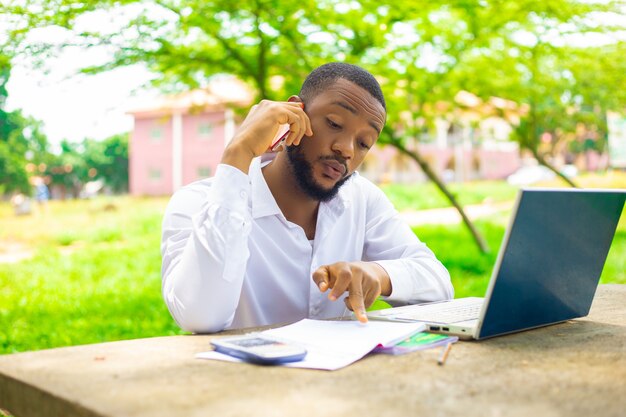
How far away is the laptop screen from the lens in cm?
138

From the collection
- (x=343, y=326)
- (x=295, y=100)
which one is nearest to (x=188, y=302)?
(x=343, y=326)

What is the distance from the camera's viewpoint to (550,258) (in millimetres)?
1523

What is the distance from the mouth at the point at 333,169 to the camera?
6.95 feet

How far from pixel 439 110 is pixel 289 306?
18.5 feet

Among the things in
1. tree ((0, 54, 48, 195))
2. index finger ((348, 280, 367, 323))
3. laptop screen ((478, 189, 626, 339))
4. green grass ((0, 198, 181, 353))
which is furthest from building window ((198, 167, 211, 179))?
laptop screen ((478, 189, 626, 339))

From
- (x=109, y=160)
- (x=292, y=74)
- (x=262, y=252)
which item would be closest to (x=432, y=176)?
(x=292, y=74)

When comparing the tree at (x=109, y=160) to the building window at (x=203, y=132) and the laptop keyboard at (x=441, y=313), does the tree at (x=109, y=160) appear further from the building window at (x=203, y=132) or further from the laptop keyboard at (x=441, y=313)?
the laptop keyboard at (x=441, y=313)

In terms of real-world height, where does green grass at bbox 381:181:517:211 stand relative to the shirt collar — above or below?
below

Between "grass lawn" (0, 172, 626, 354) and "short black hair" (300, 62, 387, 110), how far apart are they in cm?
294

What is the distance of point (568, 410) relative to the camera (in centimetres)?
99

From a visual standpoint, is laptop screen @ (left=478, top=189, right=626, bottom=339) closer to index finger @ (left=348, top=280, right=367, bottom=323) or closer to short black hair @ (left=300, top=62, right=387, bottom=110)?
index finger @ (left=348, top=280, right=367, bottom=323)

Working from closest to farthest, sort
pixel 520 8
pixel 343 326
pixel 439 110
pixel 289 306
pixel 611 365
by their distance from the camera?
1. pixel 611 365
2. pixel 343 326
3. pixel 289 306
4. pixel 520 8
5. pixel 439 110

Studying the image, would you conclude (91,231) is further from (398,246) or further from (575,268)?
(575,268)

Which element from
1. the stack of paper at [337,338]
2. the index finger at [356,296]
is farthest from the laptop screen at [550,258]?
the index finger at [356,296]
